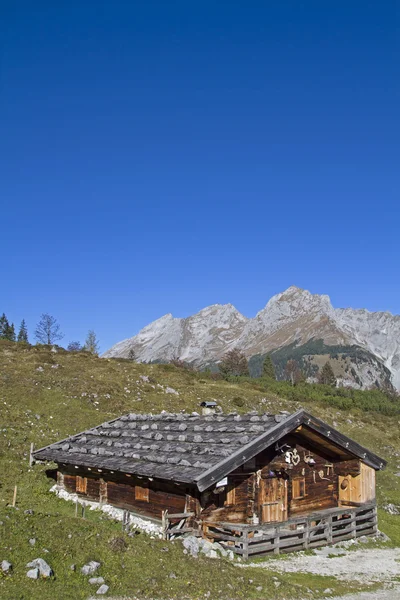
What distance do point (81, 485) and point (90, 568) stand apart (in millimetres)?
10536

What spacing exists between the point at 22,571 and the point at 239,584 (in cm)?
518

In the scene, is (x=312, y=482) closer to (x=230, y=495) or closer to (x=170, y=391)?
(x=230, y=495)

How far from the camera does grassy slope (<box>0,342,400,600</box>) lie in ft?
39.3

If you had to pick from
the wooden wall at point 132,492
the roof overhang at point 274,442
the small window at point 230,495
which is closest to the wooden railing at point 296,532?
the small window at point 230,495

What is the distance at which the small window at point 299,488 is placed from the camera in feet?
66.2

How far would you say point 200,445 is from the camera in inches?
721

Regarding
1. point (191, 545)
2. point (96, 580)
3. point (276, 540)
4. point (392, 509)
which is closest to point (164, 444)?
point (191, 545)

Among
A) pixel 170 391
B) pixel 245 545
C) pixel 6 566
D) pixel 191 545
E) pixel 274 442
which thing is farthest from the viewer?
pixel 170 391

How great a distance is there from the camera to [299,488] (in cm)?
2044

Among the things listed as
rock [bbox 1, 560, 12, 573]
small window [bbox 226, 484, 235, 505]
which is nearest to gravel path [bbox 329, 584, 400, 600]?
small window [bbox 226, 484, 235, 505]

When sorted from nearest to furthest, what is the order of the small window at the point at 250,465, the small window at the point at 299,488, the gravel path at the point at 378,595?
the gravel path at the point at 378,595, the small window at the point at 250,465, the small window at the point at 299,488

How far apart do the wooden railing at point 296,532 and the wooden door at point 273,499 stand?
0.51 m

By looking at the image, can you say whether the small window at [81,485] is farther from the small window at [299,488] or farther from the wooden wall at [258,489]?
the small window at [299,488]

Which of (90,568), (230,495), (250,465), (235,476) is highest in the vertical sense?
(250,465)
